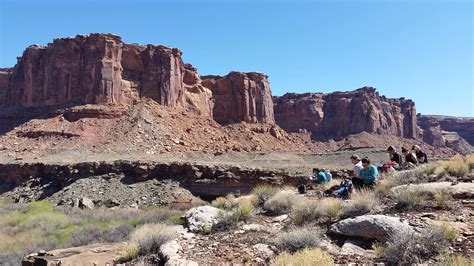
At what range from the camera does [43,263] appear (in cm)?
848

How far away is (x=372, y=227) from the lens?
6984 millimetres

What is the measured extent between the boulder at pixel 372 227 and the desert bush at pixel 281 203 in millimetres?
2815

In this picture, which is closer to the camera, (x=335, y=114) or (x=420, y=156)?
(x=420, y=156)

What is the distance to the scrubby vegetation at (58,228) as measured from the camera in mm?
12109

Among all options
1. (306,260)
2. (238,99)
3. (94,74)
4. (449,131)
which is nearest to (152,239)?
(306,260)

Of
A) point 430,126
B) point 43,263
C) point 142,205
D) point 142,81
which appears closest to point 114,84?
point 142,81

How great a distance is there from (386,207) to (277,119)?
272 ft

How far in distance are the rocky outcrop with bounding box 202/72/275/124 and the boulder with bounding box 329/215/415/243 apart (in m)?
59.8

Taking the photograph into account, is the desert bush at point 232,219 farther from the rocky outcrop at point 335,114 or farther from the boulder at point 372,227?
the rocky outcrop at point 335,114

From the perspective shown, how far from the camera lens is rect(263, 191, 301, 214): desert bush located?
34.4ft

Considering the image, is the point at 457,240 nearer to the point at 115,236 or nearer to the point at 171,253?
the point at 171,253

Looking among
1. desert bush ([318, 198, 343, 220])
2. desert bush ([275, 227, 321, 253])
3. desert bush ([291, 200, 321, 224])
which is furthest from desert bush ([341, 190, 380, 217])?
desert bush ([275, 227, 321, 253])

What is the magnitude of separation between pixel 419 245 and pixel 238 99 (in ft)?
207

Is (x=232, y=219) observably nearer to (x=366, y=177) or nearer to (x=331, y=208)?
(x=331, y=208)
